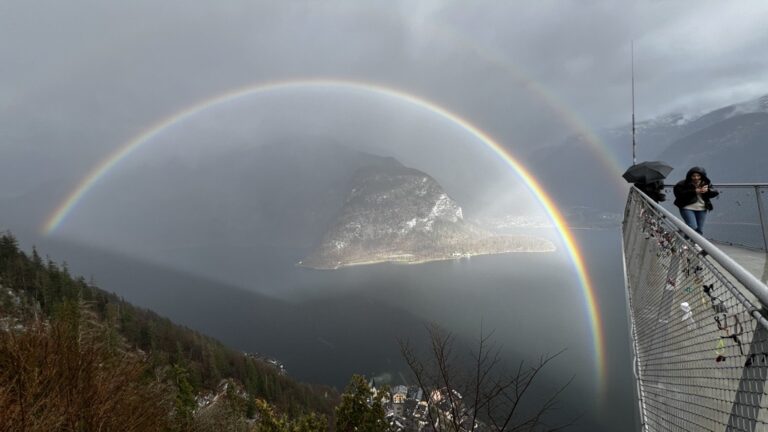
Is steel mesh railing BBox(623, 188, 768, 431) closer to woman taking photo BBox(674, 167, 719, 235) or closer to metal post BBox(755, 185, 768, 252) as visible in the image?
metal post BBox(755, 185, 768, 252)

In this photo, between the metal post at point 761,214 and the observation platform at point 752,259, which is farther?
the metal post at point 761,214

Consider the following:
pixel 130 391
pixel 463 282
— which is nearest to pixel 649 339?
pixel 130 391

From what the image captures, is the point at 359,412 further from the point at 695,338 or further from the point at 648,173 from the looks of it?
the point at 695,338

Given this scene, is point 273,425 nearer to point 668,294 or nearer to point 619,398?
point 668,294

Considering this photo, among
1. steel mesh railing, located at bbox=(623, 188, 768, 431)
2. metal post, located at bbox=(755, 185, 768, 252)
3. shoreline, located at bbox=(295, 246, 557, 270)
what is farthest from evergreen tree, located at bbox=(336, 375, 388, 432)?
shoreline, located at bbox=(295, 246, 557, 270)

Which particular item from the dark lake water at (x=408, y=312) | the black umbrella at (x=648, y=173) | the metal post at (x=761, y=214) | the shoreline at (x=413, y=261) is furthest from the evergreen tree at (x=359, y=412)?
the shoreline at (x=413, y=261)

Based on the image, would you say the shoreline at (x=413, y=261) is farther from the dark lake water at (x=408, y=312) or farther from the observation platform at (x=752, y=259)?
the observation platform at (x=752, y=259)
